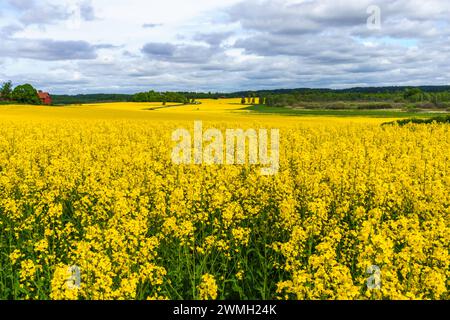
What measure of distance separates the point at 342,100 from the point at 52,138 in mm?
66176

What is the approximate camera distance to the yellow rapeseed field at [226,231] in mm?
5086

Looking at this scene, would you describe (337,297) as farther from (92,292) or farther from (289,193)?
(289,193)

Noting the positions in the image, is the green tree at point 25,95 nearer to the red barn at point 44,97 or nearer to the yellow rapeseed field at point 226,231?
the red barn at point 44,97

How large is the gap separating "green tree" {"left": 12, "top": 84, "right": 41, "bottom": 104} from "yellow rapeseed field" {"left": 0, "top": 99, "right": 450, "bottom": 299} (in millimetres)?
83366

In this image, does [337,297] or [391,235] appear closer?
[337,297]

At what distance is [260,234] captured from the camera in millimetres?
8039

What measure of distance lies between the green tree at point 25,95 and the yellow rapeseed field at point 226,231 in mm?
83366

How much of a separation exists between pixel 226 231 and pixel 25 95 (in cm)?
9252

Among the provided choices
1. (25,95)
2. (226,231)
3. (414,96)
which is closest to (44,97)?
(25,95)

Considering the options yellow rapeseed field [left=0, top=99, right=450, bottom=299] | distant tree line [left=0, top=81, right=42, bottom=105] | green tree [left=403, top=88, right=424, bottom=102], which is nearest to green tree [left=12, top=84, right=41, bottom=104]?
distant tree line [left=0, top=81, right=42, bottom=105]

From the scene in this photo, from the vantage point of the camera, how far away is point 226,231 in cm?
799

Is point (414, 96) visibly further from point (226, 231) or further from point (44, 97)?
point (44, 97)

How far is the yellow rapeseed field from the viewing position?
5086 millimetres
